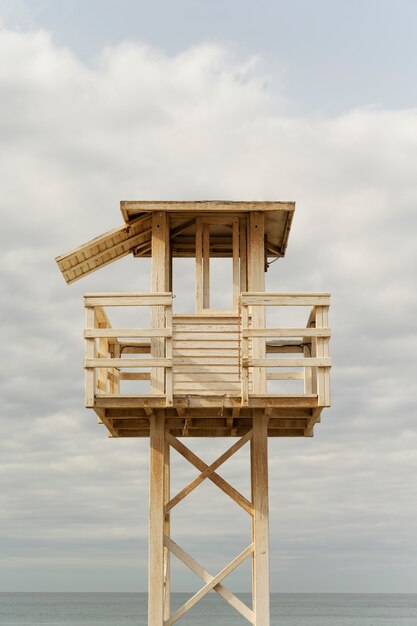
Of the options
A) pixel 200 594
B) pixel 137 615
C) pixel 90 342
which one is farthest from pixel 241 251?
pixel 137 615

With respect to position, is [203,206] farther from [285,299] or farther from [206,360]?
[206,360]

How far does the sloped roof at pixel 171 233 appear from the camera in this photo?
18.2 metres

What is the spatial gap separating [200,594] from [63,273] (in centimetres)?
604

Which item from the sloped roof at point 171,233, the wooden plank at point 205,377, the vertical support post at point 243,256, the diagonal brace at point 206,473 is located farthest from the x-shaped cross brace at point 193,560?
the sloped roof at point 171,233

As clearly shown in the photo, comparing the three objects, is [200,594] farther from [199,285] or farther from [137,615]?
[137,615]

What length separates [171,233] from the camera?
18.9m

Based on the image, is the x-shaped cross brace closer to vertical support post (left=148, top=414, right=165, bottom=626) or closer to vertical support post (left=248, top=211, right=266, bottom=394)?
vertical support post (left=148, top=414, right=165, bottom=626)

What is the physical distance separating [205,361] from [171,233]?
8.83 feet

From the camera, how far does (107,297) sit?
17062 millimetres

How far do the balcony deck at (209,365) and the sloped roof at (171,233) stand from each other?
1.41 m

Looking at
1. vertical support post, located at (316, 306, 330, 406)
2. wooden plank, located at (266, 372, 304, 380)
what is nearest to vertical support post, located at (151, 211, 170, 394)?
vertical support post, located at (316, 306, 330, 406)

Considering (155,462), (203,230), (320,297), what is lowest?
(155,462)

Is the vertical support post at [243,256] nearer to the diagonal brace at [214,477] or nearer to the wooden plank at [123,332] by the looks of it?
the wooden plank at [123,332]

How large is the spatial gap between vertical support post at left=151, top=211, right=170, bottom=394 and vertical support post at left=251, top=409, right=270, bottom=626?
1689 millimetres
